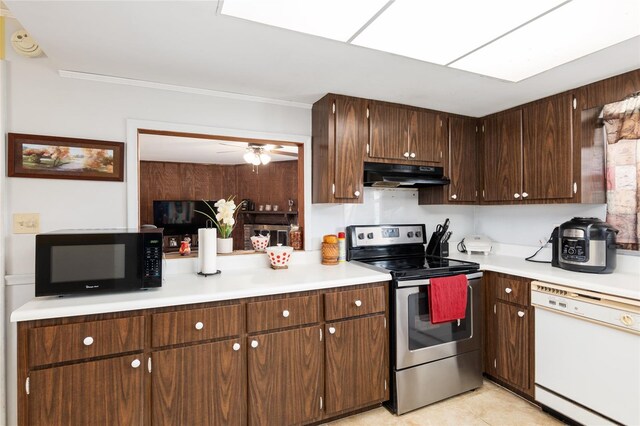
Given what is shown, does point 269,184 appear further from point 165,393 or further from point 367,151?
point 165,393

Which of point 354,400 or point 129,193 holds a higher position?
point 129,193

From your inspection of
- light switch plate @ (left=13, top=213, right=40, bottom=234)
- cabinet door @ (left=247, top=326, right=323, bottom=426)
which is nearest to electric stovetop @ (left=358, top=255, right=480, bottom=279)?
cabinet door @ (left=247, top=326, right=323, bottom=426)

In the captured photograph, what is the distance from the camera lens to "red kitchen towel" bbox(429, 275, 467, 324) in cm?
212

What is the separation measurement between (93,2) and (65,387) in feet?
5.36

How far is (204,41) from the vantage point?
A: 159cm

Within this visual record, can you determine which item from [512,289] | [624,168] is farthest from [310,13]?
[624,168]

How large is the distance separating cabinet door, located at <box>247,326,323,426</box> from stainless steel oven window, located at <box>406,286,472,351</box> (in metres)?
0.64

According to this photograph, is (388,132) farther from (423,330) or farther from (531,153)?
(423,330)

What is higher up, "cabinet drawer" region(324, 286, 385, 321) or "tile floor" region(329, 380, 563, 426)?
"cabinet drawer" region(324, 286, 385, 321)

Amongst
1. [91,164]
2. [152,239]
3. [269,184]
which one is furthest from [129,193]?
[269,184]

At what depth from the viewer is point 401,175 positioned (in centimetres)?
254

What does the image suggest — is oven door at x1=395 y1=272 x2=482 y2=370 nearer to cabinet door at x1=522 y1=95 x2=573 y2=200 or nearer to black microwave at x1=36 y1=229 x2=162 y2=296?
cabinet door at x1=522 y1=95 x2=573 y2=200

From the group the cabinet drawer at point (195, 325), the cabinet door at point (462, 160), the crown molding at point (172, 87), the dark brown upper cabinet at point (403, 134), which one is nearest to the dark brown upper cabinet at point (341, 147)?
the dark brown upper cabinet at point (403, 134)

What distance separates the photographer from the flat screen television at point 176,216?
20.6 feet
